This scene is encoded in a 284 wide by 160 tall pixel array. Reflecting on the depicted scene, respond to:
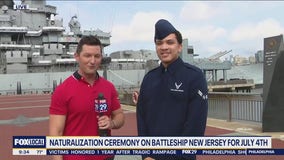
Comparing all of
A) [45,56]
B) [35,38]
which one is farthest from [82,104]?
[35,38]

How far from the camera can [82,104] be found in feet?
10.6

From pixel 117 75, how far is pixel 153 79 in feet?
211

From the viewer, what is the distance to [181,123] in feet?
10.0

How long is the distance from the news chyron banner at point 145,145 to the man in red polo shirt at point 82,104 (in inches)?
5.6

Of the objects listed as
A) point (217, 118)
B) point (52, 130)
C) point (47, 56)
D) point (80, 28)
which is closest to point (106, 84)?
point (52, 130)

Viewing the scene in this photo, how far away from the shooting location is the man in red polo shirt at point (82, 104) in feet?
10.6

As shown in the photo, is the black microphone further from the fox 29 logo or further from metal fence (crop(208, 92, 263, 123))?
metal fence (crop(208, 92, 263, 123))

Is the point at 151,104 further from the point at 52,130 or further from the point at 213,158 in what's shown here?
the point at 213,158

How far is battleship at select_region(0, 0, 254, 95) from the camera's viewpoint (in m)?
62.0

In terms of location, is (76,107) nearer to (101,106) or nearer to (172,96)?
(101,106)

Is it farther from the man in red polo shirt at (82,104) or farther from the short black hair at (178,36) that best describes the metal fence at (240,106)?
the man in red polo shirt at (82,104)

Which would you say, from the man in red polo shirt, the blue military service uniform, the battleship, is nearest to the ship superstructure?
the battleship

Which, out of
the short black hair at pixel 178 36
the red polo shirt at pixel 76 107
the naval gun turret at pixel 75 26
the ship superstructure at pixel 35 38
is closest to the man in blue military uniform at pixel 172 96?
the short black hair at pixel 178 36

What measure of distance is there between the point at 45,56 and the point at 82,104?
6716cm
